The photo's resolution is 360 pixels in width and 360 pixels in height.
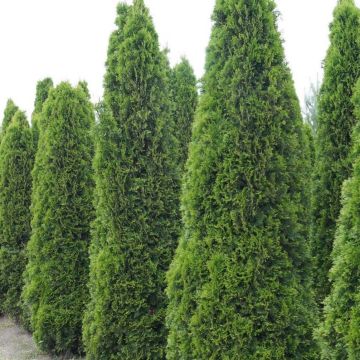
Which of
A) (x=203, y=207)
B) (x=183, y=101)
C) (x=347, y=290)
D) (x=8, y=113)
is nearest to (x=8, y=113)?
(x=8, y=113)

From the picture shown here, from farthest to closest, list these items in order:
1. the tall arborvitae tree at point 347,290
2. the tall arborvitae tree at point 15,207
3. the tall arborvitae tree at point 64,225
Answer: the tall arborvitae tree at point 15,207 → the tall arborvitae tree at point 64,225 → the tall arborvitae tree at point 347,290

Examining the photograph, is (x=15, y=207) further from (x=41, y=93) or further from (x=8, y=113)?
(x=41, y=93)

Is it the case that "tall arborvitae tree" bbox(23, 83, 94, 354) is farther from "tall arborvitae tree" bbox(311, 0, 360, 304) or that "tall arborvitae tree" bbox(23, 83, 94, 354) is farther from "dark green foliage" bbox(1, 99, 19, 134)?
"dark green foliage" bbox(1, 99, 19, 134)

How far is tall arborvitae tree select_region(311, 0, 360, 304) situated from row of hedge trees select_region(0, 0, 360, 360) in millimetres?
22

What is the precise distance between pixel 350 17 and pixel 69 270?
635cm

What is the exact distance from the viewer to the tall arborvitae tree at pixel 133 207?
306 inches

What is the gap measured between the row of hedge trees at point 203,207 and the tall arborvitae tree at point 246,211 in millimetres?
16

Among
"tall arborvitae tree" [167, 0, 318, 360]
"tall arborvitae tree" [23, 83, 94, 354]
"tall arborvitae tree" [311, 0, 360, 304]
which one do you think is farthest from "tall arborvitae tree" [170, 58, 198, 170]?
"tall arborvitae tree" [167, 0, 318, 360]

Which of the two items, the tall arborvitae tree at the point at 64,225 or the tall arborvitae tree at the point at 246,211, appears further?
the tall arborvitae tree at the point at 64,225

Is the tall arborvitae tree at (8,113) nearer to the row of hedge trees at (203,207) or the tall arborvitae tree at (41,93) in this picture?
the tall arborvitae tree at (41,93)

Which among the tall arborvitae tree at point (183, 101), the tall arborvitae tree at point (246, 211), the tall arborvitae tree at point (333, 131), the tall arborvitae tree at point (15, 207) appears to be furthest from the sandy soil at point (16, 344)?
the tall arborvitae tree at point (333, 131)

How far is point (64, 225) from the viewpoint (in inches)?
395

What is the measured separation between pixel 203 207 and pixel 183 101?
5.16 meters

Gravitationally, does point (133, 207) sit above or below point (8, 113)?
below
